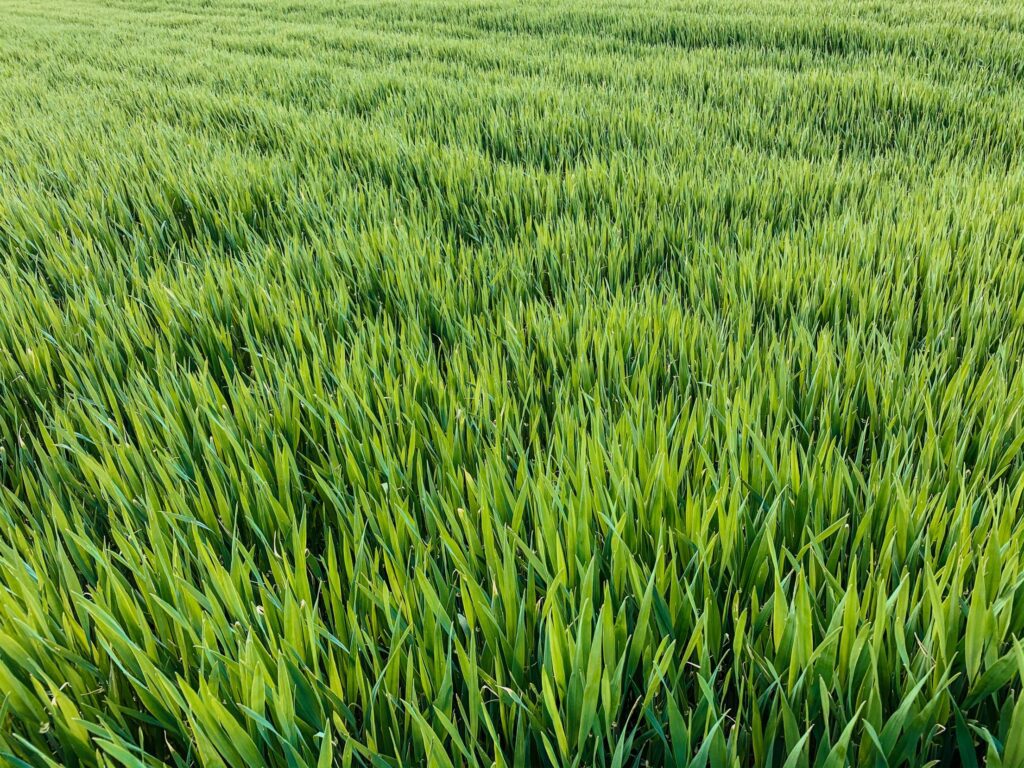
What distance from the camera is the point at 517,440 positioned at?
2.86 feet

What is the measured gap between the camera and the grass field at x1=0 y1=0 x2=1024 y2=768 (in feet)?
1.79

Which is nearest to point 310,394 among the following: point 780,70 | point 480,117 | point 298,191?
point 298,191

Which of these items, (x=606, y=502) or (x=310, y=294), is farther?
(x=310, y=294)

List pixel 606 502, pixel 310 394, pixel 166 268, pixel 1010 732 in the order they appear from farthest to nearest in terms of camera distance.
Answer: pixel 166 268, pixel 310 394, pixel 606 502, pixel 1010 732

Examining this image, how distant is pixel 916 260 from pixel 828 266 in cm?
20

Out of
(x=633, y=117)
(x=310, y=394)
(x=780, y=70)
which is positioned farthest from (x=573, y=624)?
(x=780, y=70)

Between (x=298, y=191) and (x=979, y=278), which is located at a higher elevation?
(x=298, y=191)

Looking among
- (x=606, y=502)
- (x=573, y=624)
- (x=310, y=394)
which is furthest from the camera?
(x=310, y=394)

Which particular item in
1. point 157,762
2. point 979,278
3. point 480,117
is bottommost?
→ point 157,762

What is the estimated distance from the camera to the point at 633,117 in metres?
2.72

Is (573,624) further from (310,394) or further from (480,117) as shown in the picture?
(480,117)

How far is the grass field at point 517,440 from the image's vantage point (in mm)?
546

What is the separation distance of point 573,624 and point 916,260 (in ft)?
4.12

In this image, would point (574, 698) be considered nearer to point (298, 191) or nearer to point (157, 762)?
point (157, 762)
